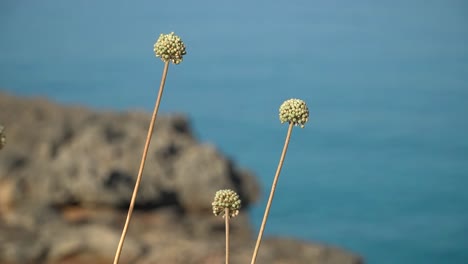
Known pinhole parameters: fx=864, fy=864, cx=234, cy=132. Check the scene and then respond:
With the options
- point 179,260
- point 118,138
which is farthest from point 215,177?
point 179,260

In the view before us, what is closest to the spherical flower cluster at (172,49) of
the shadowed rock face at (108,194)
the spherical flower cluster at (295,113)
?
the spherical flower cluster at (295,113)

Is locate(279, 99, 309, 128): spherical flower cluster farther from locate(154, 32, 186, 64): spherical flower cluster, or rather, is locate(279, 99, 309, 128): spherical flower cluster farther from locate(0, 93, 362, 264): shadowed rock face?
locate(0, 93, 362, 264): shadowed rock face

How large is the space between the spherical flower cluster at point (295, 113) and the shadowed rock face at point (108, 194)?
441 cm

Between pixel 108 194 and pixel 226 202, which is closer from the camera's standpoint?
pixel 226 202

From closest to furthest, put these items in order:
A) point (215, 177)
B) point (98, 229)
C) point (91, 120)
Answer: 1. point (98, 229)
2. point (215, 177)
3. point (91, 120)

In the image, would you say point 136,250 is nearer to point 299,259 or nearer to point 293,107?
point 299,259

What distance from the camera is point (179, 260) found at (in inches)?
239

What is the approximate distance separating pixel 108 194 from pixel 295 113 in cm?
661

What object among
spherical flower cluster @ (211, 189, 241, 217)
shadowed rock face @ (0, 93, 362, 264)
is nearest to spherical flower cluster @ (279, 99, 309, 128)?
spherical flower cluster @ (211, 189, 241, 217)

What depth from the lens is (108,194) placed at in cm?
816

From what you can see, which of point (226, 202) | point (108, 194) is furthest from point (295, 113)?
point (108, 194)

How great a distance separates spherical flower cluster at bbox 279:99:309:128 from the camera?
171 cm

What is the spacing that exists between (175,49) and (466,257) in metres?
12.7

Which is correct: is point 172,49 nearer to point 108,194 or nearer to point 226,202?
point 226,202
